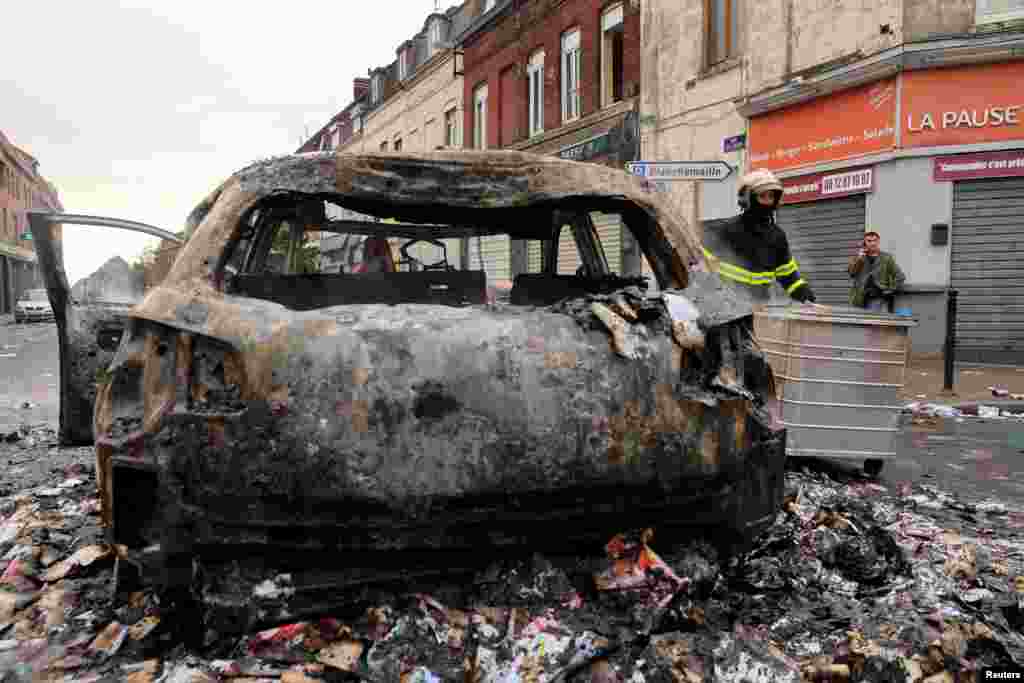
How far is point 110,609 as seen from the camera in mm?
2730

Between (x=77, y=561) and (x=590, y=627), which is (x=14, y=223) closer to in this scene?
(x=77, y=561)

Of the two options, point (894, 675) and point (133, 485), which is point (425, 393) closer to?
point (133, 485)

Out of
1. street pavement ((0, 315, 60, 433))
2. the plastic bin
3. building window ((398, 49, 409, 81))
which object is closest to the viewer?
the plastic bin

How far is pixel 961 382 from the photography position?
1027cm

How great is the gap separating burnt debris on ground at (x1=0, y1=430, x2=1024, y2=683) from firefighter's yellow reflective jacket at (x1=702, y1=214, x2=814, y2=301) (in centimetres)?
321

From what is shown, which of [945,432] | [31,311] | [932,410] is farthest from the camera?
[31,311]

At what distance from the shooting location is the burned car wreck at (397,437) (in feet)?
7.18

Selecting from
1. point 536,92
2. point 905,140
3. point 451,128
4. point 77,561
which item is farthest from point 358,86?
point 77,561

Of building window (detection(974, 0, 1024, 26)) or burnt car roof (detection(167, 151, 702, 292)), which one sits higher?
building window (detection(974, 0, 1024, 26))

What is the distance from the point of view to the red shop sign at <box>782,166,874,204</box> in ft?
42.9

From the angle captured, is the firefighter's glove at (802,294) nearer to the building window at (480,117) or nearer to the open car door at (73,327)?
the open car door at (73,327)

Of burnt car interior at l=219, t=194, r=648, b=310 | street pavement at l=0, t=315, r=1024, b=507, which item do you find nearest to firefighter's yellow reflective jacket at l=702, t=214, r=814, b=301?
street pavement at l=0, t=315, r=1024, b=507

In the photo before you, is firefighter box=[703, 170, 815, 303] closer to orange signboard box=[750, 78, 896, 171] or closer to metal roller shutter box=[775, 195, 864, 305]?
orange signboard box=[750, 78, 896, 171]

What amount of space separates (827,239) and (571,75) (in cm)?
1045
